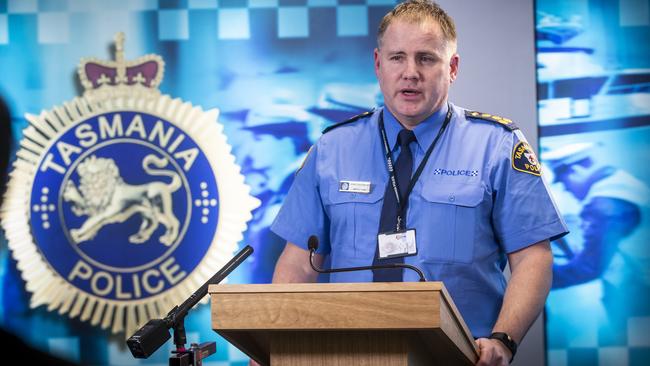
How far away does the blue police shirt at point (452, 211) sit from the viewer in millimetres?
2549

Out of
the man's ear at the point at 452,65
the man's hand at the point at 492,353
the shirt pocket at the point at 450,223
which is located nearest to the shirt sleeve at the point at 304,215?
the shirt pocket at the point at 450,223

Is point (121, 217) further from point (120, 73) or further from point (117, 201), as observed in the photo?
point (120, 73)

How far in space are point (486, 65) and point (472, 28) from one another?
0.53 feet

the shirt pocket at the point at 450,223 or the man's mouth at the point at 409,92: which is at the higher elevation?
the man's mouth at the point at 409,92

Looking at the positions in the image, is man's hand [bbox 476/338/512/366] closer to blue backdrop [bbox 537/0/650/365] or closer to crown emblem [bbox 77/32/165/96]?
blue backdrop [bbox 537/0/650/365]

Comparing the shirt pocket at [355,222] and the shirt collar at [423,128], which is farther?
the shirt collar at [423,128]

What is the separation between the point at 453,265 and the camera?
2539mm

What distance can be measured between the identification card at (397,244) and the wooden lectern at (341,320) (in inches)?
25.3

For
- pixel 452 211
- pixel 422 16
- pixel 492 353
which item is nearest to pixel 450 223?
pixel 452 211

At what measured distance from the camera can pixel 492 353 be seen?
2.17 metres

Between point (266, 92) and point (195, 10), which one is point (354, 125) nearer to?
point (266, 92)

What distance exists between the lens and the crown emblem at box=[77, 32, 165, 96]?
391 centimetres

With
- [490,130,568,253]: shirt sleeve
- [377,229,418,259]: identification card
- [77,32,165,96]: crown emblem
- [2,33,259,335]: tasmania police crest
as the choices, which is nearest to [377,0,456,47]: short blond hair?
[490,130,568,253]: shirt sleeve

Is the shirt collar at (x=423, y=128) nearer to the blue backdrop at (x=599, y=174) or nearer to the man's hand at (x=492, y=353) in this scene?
the man's hand at (x=492, y=353)
